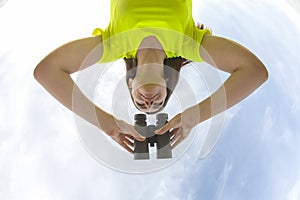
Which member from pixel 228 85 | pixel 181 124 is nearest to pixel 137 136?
pixel 181 124

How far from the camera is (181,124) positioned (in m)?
0.95

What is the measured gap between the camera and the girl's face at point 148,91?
952 millimetres

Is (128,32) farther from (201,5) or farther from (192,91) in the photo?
(201,5)

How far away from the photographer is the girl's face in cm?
95

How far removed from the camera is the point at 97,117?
95 cm

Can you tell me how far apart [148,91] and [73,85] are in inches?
6.6

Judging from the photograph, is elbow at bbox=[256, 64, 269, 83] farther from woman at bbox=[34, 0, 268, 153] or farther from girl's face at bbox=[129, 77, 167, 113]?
girl's face at bbox=[129, 77, 167, 113]

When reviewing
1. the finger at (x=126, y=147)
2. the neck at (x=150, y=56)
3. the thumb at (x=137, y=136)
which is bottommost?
the finger at (x=126, y=147)

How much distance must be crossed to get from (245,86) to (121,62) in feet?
1.09

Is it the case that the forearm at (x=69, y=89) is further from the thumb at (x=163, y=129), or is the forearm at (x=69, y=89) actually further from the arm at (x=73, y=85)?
the thumb at (x=163, y=129)

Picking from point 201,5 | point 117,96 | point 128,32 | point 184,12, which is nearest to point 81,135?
point 117,96

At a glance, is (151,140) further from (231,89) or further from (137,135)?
(231,89)

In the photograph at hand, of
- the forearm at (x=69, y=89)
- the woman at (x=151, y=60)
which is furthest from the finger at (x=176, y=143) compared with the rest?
the forearm at (x=69, y=89)

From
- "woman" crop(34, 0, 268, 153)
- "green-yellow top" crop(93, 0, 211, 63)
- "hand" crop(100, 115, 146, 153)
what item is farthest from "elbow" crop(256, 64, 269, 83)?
"hand" crop(100, 115, 146, 153)
